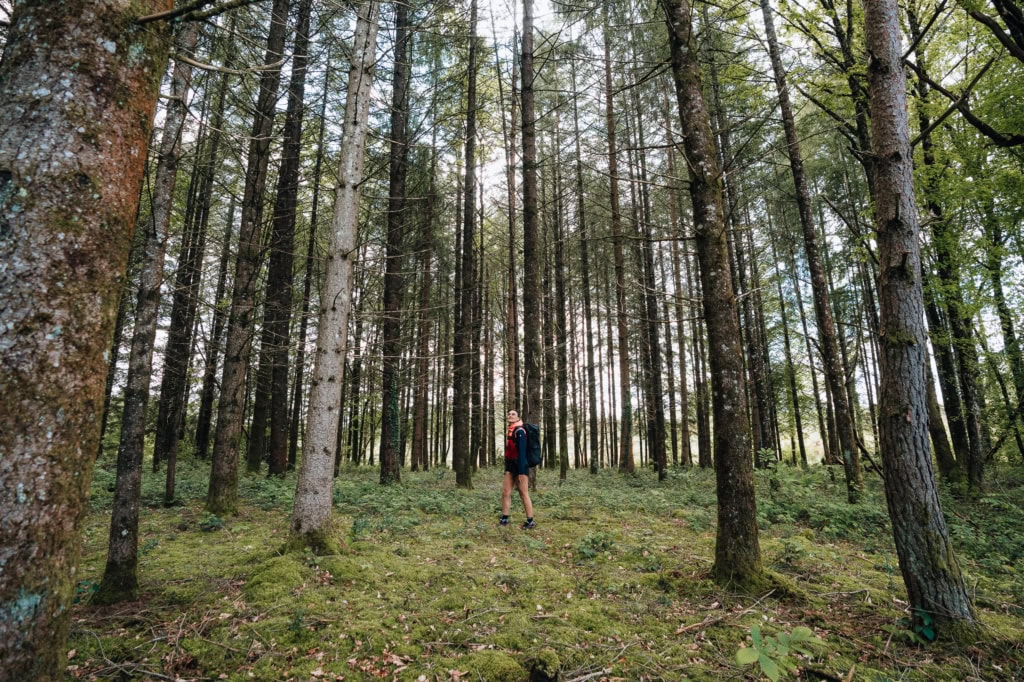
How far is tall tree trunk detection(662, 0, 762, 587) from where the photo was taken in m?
4.25

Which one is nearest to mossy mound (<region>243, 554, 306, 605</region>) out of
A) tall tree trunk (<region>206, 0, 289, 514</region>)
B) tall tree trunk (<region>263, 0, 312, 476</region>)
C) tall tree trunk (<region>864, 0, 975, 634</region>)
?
tall tree trunk (<region>206, 0, 289, 514</region>)

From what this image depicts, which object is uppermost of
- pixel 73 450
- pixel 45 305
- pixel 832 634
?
pixel 45 305

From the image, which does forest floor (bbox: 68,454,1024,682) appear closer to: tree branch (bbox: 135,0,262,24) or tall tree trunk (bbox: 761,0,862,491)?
tall tree trunk (bbox: 761,0,862,491)

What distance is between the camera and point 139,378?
4.08 m

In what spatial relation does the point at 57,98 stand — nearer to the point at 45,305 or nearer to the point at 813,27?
the point at 45,305

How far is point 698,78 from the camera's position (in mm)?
4914

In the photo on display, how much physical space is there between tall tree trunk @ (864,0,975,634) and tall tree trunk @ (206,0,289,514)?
27.1 ft

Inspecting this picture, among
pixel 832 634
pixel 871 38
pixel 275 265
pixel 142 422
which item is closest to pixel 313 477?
pixel 142 422

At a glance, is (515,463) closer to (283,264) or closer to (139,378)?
(139,378)

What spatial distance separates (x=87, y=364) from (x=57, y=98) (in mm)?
1035

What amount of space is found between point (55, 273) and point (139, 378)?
3268 mm

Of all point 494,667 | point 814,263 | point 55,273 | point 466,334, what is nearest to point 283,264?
point 466,334

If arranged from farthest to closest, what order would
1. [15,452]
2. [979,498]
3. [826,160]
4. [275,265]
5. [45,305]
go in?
[826,160] < [275,265] < [979,498] < [45,305] < [15,452]

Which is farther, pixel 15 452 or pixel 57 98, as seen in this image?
pixel 57 98
